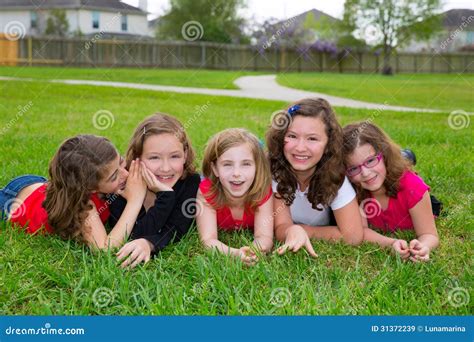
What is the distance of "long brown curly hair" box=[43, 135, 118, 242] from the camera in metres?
3.35

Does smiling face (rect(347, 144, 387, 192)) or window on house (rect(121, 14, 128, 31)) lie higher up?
window on house (rect(121, 14, 128, 31))

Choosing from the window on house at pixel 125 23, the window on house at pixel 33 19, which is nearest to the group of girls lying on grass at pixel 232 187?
the window on house at pixel 125 23

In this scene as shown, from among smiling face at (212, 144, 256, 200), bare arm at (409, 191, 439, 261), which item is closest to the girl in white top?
smiling face at (212, 144, 256, 200)

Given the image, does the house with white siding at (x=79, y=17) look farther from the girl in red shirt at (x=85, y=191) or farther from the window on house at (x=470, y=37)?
the girl in red shirt at (x=85, y=191)

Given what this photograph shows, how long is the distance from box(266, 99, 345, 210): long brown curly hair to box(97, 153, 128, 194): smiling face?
944 millimetres

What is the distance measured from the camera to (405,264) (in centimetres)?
312

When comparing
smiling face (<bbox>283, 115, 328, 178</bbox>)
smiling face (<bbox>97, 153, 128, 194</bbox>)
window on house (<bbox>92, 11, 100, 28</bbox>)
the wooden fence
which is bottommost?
smiling face (<bbox>97, 153, 128, 194</bbox>)

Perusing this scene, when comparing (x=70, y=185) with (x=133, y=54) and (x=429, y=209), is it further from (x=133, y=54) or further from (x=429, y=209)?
(x=133, y=54)

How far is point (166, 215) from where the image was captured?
3.43 meters

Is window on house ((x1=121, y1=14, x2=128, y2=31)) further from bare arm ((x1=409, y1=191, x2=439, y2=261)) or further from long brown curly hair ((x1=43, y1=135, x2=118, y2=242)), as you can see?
bare arm ((x1=409, y1=191, x2=439, y2=261))

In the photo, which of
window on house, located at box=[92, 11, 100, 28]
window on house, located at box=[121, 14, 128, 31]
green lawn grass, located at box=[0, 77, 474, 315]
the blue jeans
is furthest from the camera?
window on house, located at box=[121, 14, 128, 31]

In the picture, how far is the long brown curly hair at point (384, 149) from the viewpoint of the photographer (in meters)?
3.61

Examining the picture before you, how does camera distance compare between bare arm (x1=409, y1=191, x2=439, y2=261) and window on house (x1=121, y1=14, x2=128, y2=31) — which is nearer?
bare arm (x1=409, y1=191, x2=439, y2=261)

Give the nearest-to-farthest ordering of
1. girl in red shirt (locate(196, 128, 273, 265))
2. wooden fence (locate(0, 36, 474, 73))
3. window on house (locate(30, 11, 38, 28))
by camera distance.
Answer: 1. girl in red shirt (locate(196, 128, 273, 265))
2. wooden fence (locate(0, 36, 474, 73))
3. window on house (locate(30, 11, 38, 28))
